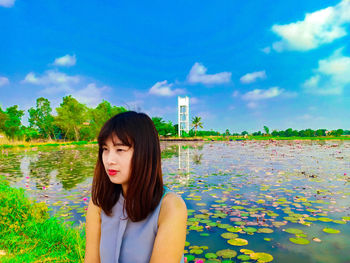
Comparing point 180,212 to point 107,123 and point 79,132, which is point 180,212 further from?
point 79,132

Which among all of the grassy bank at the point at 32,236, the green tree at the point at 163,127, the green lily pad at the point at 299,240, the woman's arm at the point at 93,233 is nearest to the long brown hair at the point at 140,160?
the woman's arm at the point at 93,233

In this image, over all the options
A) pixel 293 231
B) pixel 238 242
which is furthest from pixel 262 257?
pixel 293 231

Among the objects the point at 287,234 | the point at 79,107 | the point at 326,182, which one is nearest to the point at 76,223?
the point at 287,234

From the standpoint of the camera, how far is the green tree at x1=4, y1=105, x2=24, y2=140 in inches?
1141

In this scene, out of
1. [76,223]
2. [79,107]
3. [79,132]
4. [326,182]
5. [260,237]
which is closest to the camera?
[260,237]

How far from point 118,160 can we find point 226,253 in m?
2.07

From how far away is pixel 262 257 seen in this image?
257cm

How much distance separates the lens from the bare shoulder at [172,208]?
1.07m

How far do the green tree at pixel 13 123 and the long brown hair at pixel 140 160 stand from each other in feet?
Result: 108

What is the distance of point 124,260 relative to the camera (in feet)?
3.93

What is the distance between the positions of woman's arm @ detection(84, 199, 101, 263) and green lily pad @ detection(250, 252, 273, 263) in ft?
6.07

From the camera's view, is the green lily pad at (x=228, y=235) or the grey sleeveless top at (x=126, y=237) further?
the green lily pad at (x=228, y=235)

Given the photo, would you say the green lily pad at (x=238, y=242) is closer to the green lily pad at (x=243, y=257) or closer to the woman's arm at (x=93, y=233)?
the green lily pad at (x=243, y=257)

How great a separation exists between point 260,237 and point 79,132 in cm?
3634
